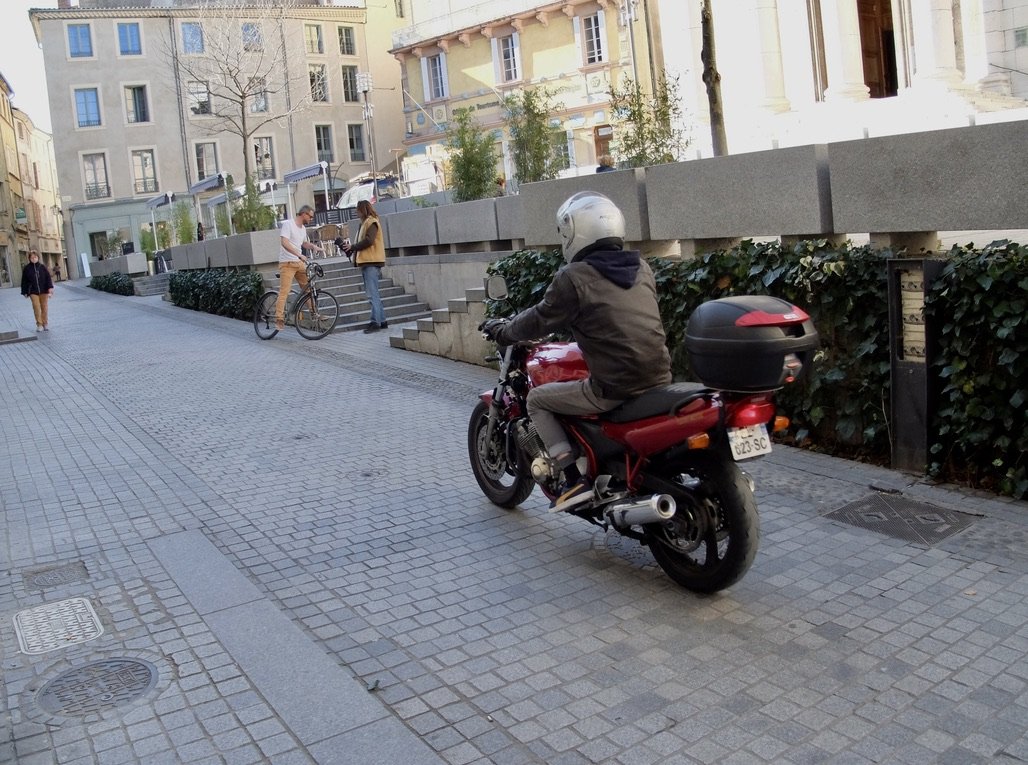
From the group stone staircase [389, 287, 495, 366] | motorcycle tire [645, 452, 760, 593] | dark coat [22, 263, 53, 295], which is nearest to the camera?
motorcycle tire [645, 452, 760, 593]

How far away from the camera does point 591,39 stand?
41688mm

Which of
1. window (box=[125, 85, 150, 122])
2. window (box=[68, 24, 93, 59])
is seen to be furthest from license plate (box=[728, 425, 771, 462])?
window (box=[68, 24, 93, 59])

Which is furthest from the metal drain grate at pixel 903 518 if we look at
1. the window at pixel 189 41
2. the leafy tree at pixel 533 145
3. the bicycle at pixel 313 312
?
the window at pixel 189 41

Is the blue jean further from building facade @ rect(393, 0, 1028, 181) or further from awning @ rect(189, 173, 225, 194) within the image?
awning @ rect(189, 173, 225, 194)

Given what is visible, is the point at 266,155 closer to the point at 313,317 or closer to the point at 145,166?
the point at 145,166

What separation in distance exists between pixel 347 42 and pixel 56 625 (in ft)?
190

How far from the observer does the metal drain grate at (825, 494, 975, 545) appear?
5.36m

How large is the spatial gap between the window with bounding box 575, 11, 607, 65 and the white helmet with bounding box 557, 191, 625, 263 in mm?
38076

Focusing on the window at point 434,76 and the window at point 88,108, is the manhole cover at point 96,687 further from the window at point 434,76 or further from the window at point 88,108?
the window at point 88,108

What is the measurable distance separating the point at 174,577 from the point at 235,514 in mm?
1129

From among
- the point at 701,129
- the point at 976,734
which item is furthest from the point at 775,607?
the point at 701,129

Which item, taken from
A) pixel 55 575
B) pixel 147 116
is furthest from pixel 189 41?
pixel 55 575

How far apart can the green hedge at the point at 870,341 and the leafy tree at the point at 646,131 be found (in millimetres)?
2477

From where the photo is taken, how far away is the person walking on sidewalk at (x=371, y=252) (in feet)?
49.0
